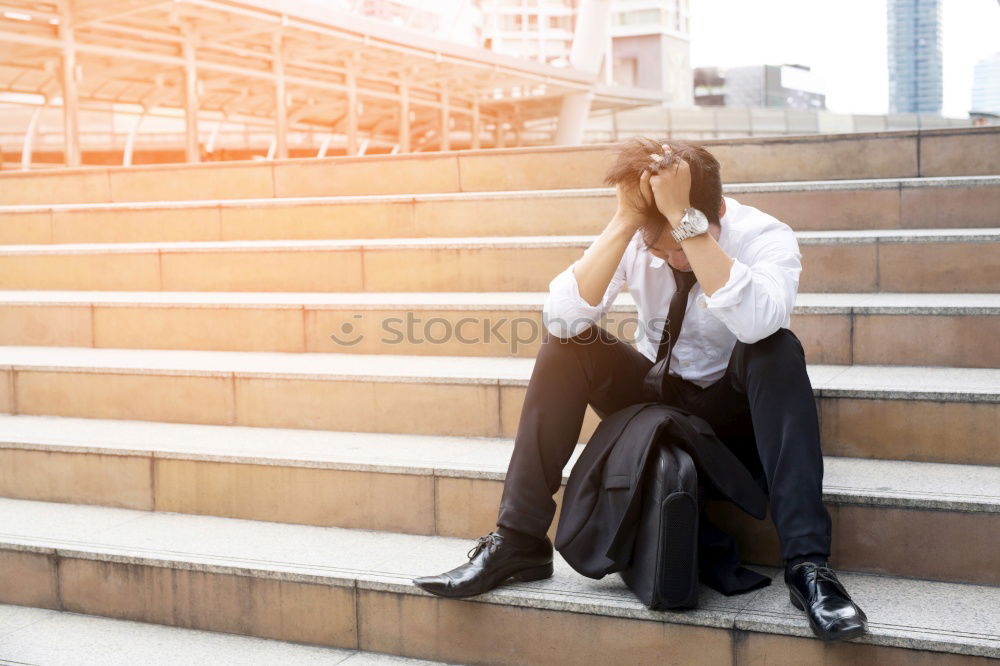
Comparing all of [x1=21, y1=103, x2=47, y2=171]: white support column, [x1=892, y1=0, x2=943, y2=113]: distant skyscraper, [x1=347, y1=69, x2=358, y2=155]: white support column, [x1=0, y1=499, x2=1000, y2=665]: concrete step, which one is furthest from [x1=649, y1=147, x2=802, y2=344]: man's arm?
[x1=892, y1=0, x2=943, y2=113]: distant skyscraper

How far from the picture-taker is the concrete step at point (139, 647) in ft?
7.94

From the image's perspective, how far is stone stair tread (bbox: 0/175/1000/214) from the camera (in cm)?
395

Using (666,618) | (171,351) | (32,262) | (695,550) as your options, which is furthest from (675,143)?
(32,262)

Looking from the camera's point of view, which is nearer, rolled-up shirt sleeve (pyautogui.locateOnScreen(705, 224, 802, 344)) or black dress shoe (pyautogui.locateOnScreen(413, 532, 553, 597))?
rolled-up shirt sleeve (pyautogui.locateOnScreen(705, 224, 802, 344))

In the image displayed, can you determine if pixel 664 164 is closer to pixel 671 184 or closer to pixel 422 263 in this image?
pixel 671 184

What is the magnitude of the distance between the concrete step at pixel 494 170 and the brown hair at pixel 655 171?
1.41 m

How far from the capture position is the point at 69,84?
492 inches

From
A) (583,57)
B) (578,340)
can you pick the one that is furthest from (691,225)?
(583,57)

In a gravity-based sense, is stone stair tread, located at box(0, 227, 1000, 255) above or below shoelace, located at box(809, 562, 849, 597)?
above

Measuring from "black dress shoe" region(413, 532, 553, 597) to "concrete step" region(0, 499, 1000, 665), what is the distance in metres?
0.04

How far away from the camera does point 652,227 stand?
7.48 ft

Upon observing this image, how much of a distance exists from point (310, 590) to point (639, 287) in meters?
1.19

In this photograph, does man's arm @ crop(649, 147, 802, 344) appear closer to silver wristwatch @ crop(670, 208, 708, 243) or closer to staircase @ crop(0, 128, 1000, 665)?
silver wristwatch @ crop(670, 208, 708, 243)

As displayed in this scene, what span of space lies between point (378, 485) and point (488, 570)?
0.65 metres
